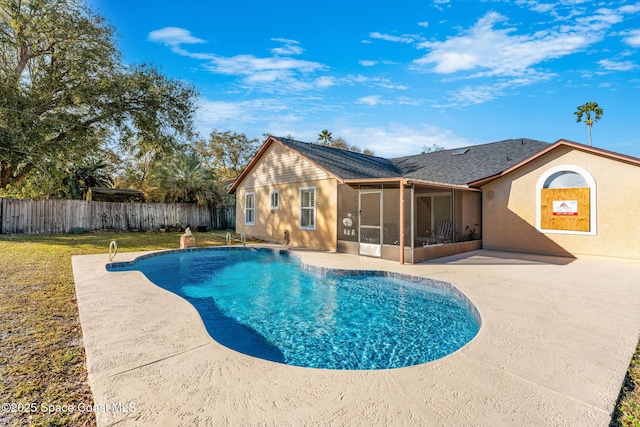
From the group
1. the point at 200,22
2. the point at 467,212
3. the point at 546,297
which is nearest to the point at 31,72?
the point at 200,22

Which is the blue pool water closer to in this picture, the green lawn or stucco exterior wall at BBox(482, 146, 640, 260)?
the green lawn

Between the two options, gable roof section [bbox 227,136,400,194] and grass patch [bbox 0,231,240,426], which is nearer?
grass patch [bbox 0,231,240,426]

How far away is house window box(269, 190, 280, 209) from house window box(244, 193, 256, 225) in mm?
1712

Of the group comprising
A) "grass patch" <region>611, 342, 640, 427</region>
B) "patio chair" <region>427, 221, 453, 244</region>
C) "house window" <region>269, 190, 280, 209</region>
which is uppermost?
"house window" <region>269, 190, 280, 209</region>

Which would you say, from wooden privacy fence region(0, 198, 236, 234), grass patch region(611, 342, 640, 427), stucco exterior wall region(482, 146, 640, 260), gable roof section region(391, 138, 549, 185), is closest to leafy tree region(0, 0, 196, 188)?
wooden privacy fence region(0, 198, 236, 234)

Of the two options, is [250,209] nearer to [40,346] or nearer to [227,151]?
[40,346]

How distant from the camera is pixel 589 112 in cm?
3125

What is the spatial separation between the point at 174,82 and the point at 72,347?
1836 centimetres

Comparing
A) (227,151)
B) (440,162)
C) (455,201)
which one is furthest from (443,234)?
(227,151)

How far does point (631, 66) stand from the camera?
15953 millimetres

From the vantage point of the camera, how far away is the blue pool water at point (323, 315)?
14.6 ft

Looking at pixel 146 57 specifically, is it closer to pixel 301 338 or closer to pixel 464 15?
pixel 464 15

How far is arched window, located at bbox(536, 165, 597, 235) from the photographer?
9969 millimetres

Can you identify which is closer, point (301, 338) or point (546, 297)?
point (301, 338)
